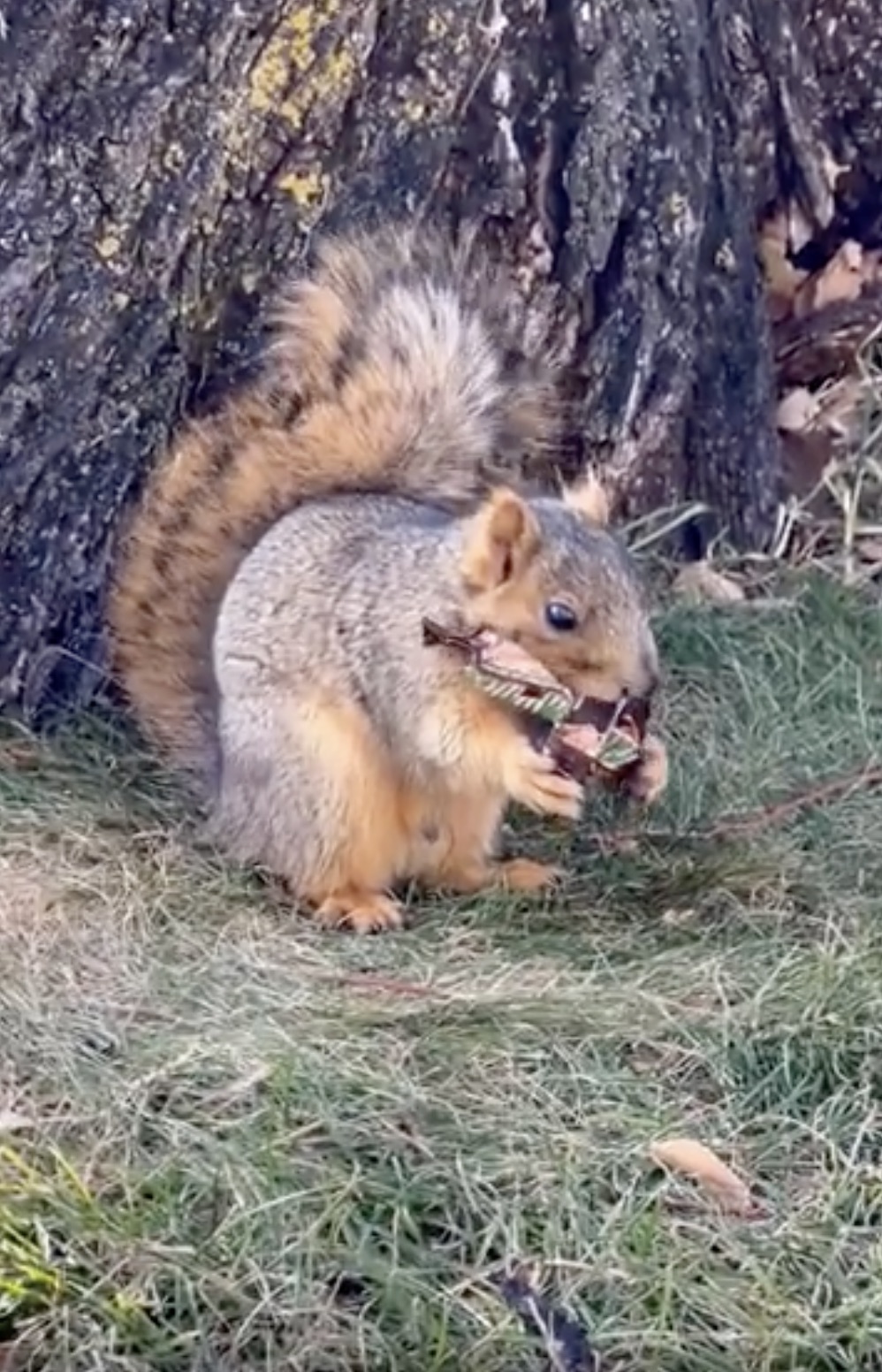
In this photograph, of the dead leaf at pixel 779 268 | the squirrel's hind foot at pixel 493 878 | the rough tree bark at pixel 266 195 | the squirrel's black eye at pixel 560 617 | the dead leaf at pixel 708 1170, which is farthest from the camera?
the dead leaf at pixel 779 268

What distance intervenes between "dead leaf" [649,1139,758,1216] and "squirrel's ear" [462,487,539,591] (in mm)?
772

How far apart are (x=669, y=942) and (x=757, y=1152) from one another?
529 mm

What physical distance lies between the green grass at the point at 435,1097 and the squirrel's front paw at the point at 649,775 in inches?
6.3

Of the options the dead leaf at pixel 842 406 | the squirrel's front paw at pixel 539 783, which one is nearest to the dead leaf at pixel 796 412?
the dead leaf at pixel 842 406

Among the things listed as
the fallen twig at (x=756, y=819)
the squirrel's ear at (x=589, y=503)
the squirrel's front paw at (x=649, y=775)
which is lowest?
the fallen twig at (x=756, y=819)

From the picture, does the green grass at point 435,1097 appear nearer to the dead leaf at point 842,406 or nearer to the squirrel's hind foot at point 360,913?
the squirrel's hind foot at point 360,913

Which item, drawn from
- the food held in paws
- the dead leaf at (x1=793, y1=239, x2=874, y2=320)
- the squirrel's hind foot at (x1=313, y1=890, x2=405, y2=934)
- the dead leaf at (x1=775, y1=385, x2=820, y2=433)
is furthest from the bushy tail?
the dead leaf at (x1=793, y1=239, x2=874, y2=320)

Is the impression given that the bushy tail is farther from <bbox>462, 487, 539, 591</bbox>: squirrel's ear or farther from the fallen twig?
the fallen twig

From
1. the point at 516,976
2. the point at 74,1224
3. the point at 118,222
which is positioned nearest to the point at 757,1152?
the point at 516,976

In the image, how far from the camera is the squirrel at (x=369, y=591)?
11.6ft

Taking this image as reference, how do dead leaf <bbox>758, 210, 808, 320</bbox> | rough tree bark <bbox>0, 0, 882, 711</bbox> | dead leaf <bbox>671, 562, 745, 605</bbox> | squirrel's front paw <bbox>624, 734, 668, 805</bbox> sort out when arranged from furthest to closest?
dead leaf <bbox>758, 210, 808, 320</bbox> < dead leaf <bbox>671, 562, 745, 605</bbox> < rough tree bark <bbox>0, 0, 882, 711</bbox> < squirrel's front paw <bbox>624, 734, 668, 805</bbox>

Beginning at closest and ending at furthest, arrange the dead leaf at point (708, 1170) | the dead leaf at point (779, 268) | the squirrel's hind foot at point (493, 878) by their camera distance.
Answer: the dead leaf at point (708, 1170), the squirrel's hind foot at point (493, 878), the dead leaf at point (779, 268)

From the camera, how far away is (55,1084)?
3109mm

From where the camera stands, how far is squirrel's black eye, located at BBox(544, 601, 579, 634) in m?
3.44
